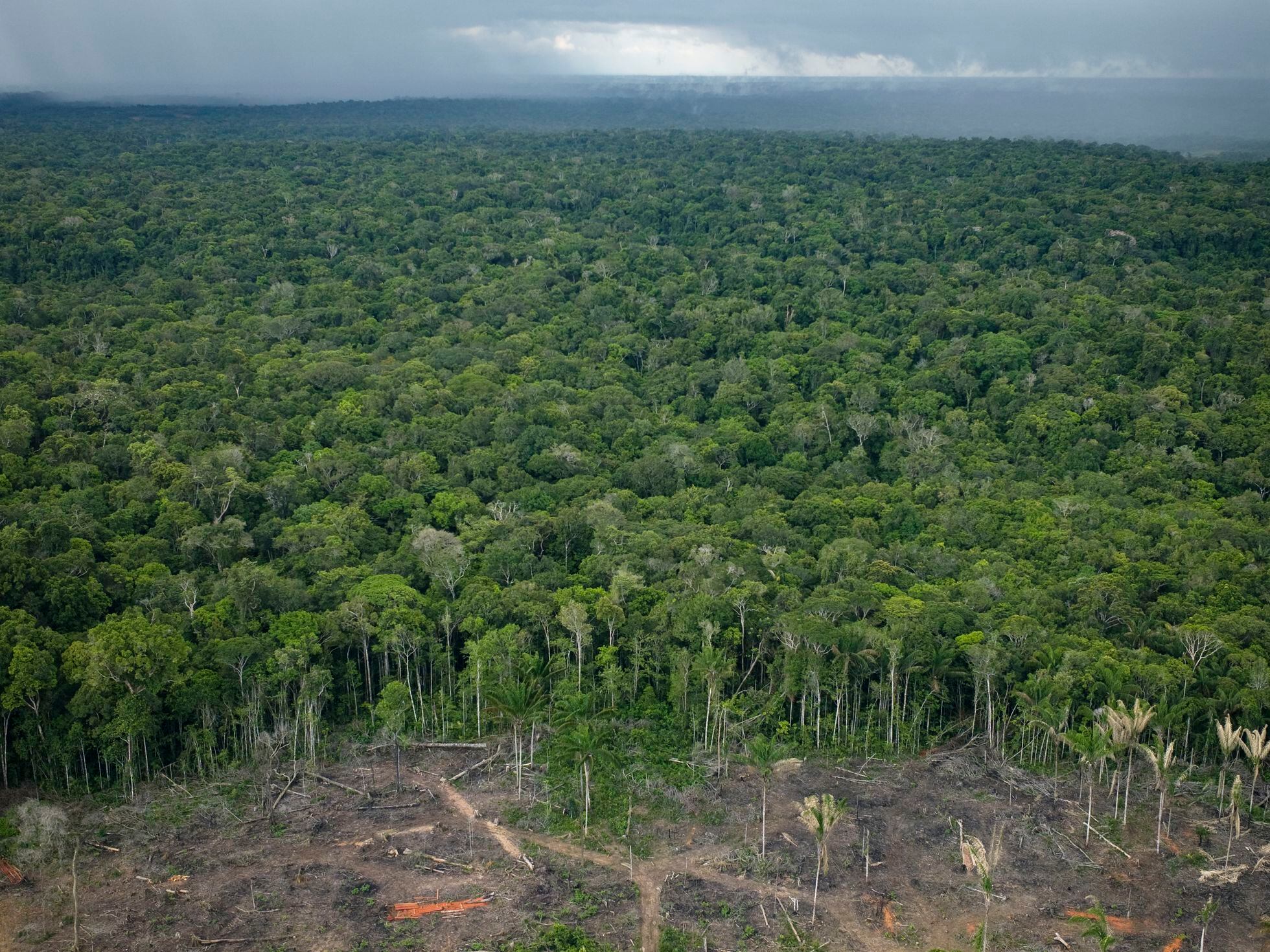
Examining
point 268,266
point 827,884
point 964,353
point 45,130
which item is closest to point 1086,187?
point 964,353

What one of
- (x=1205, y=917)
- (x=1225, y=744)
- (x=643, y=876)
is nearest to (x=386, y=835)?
(x=643, y=876)

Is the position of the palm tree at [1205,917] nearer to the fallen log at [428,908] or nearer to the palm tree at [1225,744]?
the palm tree at [1225,744]

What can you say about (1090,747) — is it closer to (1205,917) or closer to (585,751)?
(1205,917)

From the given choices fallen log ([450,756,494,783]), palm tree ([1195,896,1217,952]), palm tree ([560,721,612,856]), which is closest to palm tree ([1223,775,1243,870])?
palm tree ([1195,896,1217,952])

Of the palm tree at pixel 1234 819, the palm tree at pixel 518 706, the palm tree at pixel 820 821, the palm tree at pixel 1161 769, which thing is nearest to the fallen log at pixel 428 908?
the palm tree at pixel 518 706

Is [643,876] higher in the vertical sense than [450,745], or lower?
lower

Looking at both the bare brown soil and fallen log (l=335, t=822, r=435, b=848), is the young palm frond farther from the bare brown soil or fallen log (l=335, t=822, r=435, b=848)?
fallen log (l=335, t=822, r=435, b=848)
